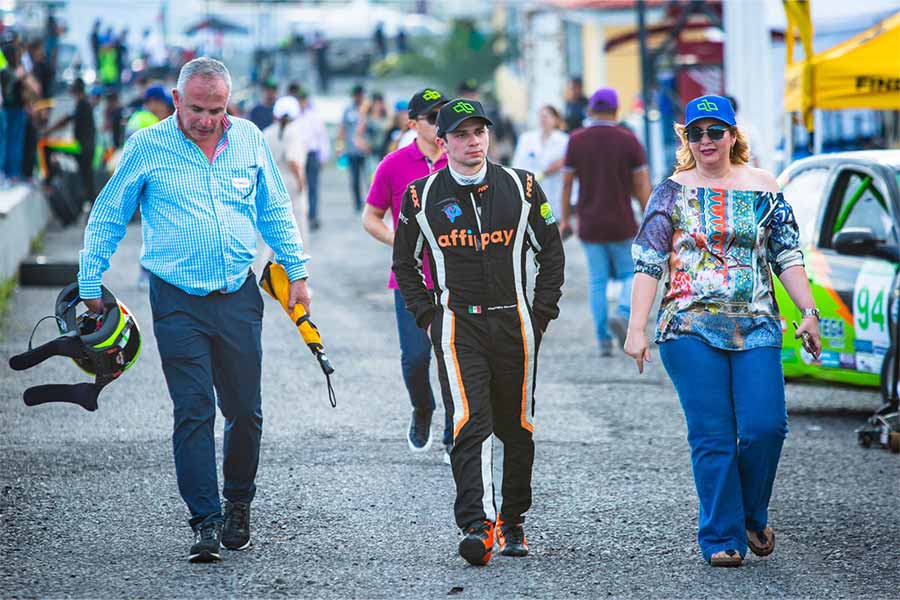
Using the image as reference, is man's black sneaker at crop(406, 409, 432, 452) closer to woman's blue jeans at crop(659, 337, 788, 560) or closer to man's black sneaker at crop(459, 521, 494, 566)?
man's black sneaker at crop(459, 521, 494, 566)

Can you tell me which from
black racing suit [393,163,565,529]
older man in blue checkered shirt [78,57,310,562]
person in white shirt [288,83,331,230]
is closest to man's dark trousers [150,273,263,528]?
older man in blue checkered shirt [78,57,310,562]

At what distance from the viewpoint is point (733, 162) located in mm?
6633

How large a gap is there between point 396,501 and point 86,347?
1.66 metres

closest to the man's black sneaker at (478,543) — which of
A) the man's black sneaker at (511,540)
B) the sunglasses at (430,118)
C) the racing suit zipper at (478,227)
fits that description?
the man's black sneaker at (511,540)

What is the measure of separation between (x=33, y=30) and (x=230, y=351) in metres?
33.3

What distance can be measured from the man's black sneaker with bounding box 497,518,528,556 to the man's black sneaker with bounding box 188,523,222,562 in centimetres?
110

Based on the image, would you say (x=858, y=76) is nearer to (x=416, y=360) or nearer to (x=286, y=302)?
(x=416, y=360)

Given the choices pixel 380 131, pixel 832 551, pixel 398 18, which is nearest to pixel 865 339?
pixel 832 551

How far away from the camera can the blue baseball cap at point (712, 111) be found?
6.46m

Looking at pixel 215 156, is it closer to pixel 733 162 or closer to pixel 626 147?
pixel 733 162

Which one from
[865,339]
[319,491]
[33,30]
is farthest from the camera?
[33,30]

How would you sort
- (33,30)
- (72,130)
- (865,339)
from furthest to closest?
Answer: (33,30) < (72,130) < (865,339)

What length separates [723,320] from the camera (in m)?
6.44

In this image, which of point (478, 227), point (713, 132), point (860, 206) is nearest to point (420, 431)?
point (478, 227)
